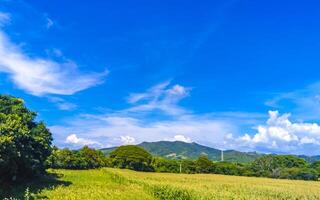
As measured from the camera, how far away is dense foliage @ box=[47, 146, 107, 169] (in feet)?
324

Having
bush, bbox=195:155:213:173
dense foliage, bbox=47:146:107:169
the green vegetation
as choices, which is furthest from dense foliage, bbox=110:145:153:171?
the green vegetation

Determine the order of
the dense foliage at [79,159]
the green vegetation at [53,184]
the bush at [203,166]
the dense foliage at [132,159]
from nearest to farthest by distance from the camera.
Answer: the green vegetation at [53,184] < the dense foliage at [79,159] < the dense foliage at [132,159] < the bush at [203,166]

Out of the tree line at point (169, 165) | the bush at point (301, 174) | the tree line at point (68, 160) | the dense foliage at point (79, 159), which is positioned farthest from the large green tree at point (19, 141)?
the bush at point (301, 174)

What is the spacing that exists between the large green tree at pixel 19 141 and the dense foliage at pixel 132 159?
2281 inches

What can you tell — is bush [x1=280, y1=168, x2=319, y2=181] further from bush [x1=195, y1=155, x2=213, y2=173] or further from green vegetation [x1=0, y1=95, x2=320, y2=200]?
green vegetation [x1=0, y1=95, x2=320, y2=200]

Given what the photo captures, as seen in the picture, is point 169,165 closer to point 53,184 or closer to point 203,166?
point 203,166

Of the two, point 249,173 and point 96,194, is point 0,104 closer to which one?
point 96,194

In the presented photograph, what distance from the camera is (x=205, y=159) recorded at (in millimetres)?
117062

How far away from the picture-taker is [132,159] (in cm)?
11275

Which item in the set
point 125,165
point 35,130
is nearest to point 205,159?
point 125,165

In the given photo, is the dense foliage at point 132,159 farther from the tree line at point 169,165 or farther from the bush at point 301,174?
the bush at point 301,174

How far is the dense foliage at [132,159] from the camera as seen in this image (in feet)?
370

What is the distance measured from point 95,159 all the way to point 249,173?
4132 centimetres

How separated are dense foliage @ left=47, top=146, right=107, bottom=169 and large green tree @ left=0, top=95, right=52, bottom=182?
1667 inches
